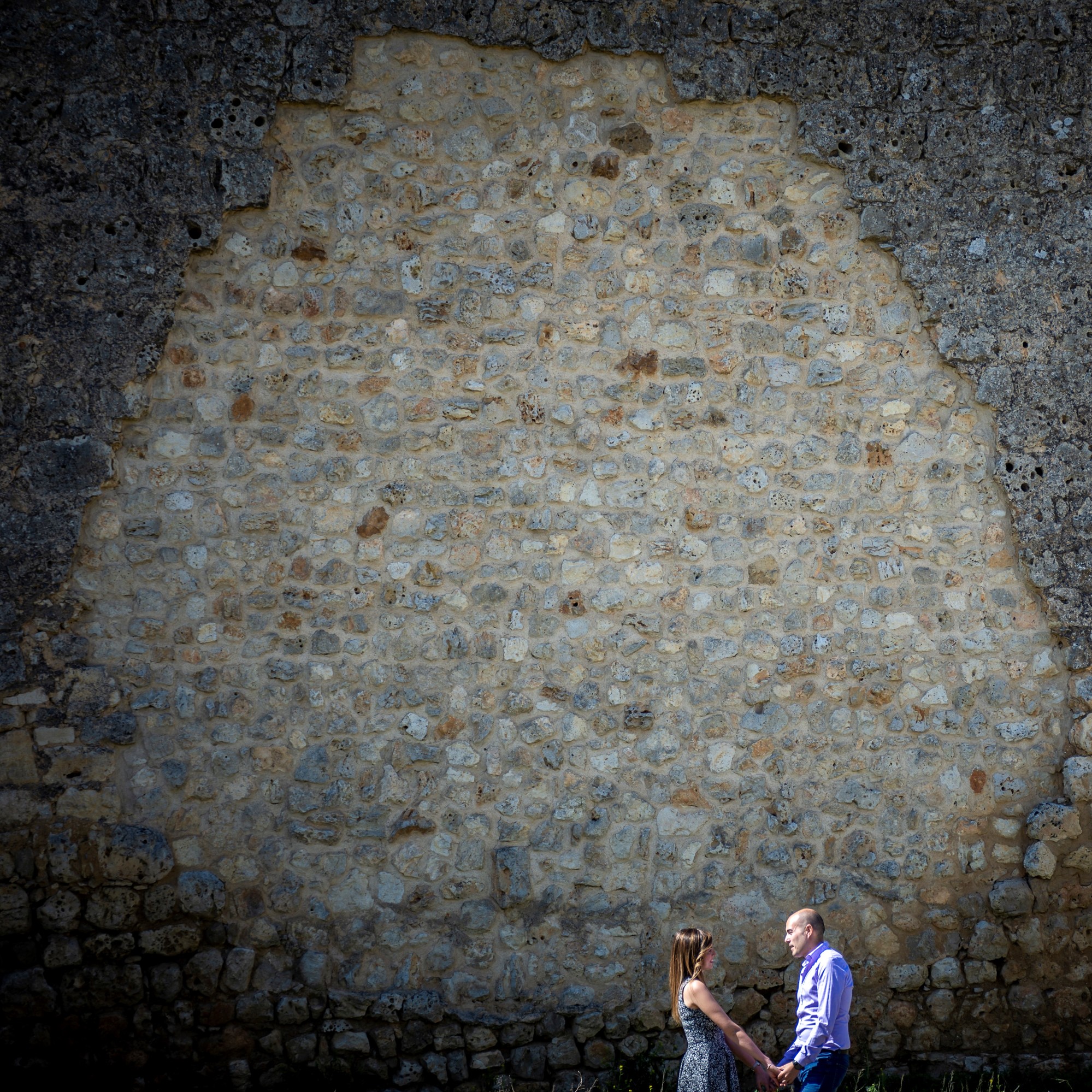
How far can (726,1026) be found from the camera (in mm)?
3207

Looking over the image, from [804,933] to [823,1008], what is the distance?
0.24m

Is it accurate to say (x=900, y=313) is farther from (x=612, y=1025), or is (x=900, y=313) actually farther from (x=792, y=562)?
(x=612, y=1025)

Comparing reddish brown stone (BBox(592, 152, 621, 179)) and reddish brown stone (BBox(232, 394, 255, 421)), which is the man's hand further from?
reddish brown stone (BBox(592, 152, 621, 179))

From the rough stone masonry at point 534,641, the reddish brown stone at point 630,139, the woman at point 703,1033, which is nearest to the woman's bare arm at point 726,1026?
the woman at point 703,1033

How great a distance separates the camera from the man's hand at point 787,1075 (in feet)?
10.6

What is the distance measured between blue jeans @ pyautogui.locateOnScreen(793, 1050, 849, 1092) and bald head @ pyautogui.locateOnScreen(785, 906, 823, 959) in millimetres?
320

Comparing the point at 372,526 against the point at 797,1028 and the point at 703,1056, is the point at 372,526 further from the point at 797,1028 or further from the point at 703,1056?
the point at 797,1028

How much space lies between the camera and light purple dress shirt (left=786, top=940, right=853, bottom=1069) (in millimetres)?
3266

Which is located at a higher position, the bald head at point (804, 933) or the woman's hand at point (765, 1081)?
the bald head at point (804, 933)

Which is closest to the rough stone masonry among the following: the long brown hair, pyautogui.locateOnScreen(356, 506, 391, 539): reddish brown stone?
pyautogui.locateOnScreen(356, 506, 391, 539): reddish brown stone

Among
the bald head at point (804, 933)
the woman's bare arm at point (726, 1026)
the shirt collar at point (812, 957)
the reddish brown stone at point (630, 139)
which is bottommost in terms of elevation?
the woman's bare arm at point (726, 1026)

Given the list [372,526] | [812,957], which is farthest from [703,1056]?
[372,526]

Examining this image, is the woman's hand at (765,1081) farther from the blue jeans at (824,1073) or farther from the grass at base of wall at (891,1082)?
the grass at base of wall at (891,1082)

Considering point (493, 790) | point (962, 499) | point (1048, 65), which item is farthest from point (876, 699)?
point (1048, 65)
